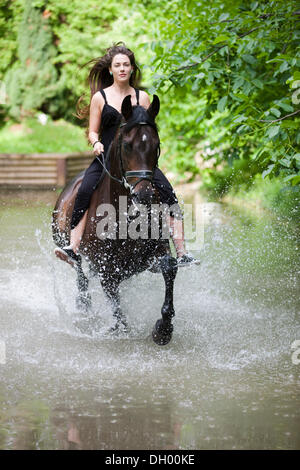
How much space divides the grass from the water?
15439 millimetres

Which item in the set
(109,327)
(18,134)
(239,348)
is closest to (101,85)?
(109,327)

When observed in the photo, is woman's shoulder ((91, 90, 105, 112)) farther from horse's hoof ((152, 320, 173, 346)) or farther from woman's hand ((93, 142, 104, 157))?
horse's hoof ((152, 320, 173, 346))

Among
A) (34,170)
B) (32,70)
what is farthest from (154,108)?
(32,70)

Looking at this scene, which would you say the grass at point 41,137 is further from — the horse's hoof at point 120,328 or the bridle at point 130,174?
the bridle at point 130,174

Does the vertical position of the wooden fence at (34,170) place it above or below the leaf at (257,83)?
above

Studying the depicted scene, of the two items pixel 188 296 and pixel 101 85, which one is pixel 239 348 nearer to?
pixel 188 296

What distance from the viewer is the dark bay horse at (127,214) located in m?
6.04

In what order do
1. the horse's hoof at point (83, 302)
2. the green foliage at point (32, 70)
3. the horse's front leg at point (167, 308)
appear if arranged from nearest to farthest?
the horse's front leg at point (167, 308)
the horse's hoof at point (83, 302)
the green foliage at point (32, 70)

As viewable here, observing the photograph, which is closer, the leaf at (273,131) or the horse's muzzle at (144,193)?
the horse's muzzle at (144,193)

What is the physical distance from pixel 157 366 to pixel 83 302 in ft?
6.48

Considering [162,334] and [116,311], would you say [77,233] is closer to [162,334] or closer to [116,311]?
[116,311]

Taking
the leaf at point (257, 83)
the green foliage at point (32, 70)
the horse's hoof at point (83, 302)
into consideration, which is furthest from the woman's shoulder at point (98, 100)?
the green foliage at point (32, 70)

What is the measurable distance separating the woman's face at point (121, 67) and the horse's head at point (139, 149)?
34.3 inches

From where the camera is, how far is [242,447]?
461cm
